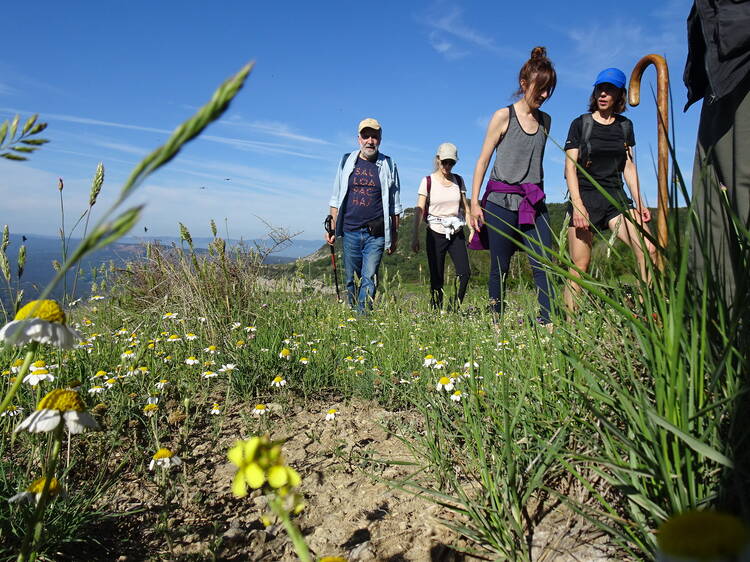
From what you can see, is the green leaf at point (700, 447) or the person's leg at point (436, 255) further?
the person's leg at point (436, 255)

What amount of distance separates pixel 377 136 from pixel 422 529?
5.06 metres

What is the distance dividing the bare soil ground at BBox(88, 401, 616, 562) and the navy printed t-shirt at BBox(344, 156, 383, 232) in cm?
374

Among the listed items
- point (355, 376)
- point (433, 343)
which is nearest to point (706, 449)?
point (355, 376)

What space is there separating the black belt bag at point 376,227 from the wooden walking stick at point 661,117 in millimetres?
4029

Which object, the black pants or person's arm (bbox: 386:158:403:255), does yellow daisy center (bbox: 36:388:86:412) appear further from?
person's arm (bbox: 386:158:403:255)

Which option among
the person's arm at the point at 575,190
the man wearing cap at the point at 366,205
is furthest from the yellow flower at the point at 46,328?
the man wearing cap at the point at 366,205

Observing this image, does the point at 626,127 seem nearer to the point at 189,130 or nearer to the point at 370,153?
the point at 370,153

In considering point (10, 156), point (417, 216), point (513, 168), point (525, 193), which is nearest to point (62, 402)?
point (10, 156)

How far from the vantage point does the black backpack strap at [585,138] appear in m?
3.86

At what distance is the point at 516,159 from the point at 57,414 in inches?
163

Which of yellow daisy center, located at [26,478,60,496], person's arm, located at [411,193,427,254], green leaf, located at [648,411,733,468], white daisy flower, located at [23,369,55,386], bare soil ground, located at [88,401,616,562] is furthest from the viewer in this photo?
person's arm, located at [411,193,427,254]

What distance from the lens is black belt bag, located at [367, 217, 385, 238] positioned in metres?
5.91

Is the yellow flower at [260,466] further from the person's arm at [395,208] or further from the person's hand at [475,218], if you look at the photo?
the person's arm at [395,208]

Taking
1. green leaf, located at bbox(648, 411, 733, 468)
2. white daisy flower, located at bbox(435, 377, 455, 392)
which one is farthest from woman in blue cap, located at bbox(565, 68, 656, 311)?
green leaf, located at bbox(648, 411, 733, 468)
